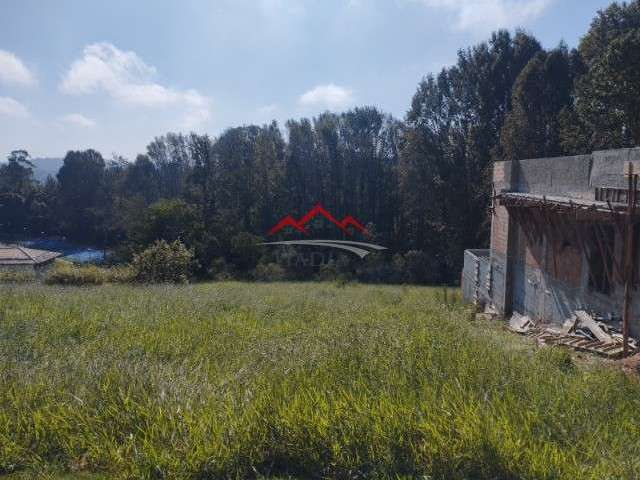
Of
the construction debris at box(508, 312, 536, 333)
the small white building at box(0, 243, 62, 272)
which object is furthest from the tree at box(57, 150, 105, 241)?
the construction debris at box(508, 312, 536, 333)

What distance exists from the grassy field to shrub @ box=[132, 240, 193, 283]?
17168 mm

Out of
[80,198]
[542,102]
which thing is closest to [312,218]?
[542,102]

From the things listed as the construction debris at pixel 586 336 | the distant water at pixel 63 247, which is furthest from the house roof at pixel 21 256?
the construction debris at pixel 586 336

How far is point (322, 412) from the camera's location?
3.72 meters

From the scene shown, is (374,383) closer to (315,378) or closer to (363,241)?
(315,378)

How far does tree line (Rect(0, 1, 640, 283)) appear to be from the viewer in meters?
19.5

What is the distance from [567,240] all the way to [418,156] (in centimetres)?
2047

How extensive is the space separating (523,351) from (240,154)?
33192 mm

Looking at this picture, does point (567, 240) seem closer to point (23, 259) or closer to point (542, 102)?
point (542, 102)

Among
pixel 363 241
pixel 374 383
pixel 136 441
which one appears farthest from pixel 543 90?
pixel 136 441

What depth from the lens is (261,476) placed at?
10.9 feet

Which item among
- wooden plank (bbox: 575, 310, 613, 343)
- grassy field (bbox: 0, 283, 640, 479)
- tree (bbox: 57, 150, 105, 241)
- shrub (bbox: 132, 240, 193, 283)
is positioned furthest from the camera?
tree (bbox: 57, 150, 105, 241)

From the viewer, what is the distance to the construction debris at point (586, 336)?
6949 mm

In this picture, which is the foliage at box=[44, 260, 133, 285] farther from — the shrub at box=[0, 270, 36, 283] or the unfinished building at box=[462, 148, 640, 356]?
the unfinished building at box=[462, 148, 640, 356]
